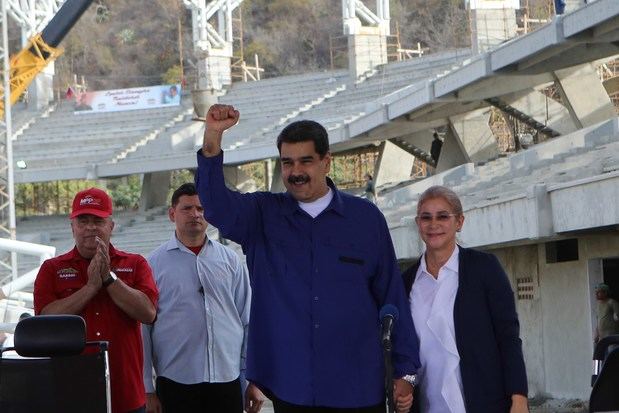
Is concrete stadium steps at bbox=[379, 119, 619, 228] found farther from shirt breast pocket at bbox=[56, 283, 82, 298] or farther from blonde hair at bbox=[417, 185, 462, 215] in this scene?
blonde hair at bbox=[417, 185, 462, 215]

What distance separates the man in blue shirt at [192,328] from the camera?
26.8 feet

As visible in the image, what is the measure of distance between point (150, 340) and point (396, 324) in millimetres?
2513

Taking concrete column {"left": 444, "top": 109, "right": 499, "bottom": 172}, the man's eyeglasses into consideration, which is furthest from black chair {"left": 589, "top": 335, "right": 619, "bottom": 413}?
concrete column {"left": 444, "top": 109, "right": 499, "bottom": 172}

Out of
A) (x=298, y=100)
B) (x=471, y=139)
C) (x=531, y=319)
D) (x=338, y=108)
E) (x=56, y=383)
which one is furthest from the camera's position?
(x=298, y=100)

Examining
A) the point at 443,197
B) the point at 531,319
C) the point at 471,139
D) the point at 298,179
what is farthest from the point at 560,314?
the point at 471,139

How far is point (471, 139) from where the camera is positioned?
47156 mm

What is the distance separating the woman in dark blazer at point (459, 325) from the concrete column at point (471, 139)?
40.1m

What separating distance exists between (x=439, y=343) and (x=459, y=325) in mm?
121

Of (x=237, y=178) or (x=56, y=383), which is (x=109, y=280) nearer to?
(x=56, y=383)

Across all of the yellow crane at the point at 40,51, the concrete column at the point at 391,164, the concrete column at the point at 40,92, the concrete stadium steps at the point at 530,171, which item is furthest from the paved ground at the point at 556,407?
the concrete column at the point at 40,92

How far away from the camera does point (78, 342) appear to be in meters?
6.35

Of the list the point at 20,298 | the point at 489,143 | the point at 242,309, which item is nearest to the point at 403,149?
the point at 489,143

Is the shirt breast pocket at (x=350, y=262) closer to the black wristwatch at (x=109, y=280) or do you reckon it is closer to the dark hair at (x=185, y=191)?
the black wristwatch at (x=109, y=280)

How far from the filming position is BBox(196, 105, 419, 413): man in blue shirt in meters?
6.02
